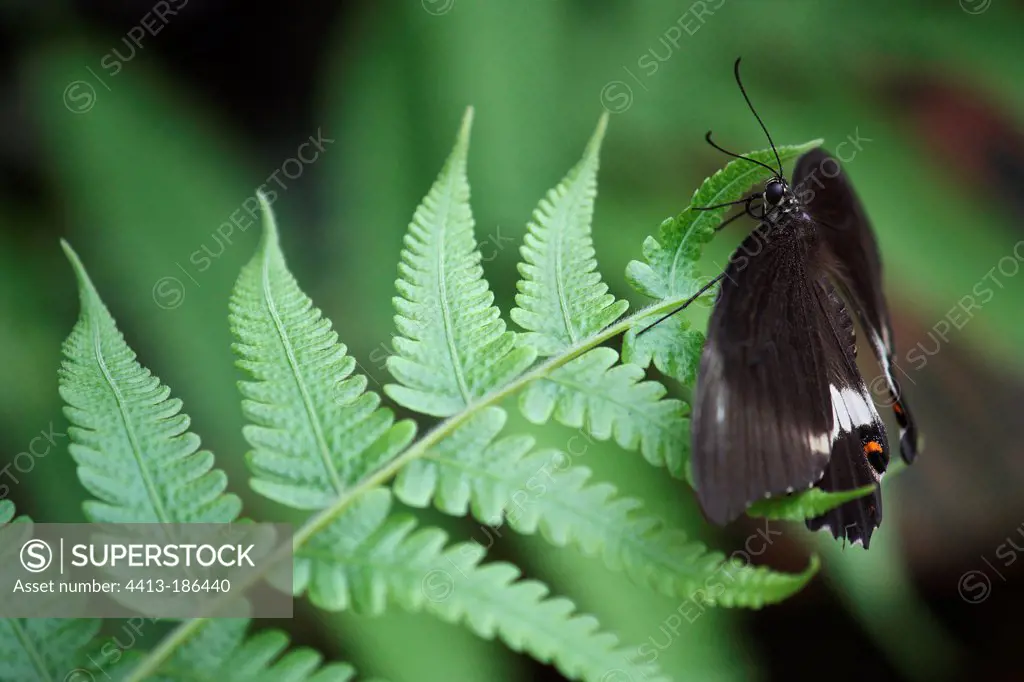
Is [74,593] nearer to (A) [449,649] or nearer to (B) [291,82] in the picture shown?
(A) [449,649]

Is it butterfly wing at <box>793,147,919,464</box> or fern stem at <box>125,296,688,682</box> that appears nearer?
fern stem at <box>125,296,688,682</box>

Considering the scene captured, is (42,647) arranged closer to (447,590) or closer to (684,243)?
(447,590)

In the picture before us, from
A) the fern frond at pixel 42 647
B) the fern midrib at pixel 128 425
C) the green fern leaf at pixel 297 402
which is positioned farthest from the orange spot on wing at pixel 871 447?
the fern frond at pixel 42 647

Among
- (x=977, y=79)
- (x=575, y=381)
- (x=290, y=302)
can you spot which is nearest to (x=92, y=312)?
(x=290, y=302)

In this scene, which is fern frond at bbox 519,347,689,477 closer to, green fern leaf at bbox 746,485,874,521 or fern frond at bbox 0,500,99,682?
green fern leaf at bbox 746,485,874,521

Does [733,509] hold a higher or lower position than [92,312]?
higher

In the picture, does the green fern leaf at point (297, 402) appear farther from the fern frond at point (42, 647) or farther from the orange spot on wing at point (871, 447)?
the orange spot on wing at point (871, 447)

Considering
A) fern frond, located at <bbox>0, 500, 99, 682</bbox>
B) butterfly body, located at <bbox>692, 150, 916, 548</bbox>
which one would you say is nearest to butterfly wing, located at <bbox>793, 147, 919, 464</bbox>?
butterfly body, located at <bbox>692, 150, 916, 548</bbox>
